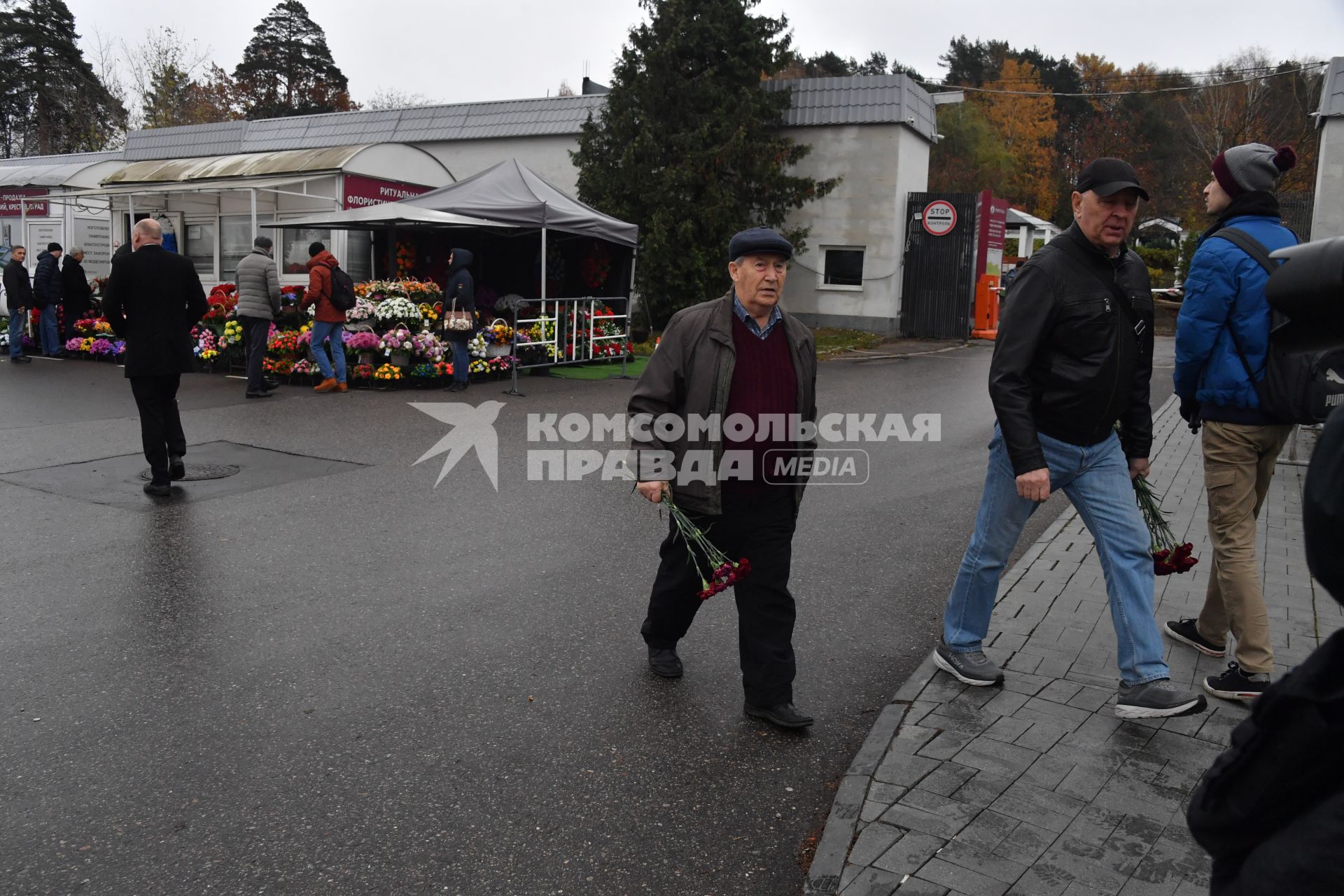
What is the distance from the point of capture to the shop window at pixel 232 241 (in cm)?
2153

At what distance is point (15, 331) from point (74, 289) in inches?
44.1

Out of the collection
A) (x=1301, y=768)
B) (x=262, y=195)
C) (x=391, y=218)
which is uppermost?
(x=262, y=195)

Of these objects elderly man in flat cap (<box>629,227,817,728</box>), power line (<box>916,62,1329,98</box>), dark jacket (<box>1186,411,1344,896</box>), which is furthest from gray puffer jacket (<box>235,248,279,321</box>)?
power line (<box>916,62,1329,98</box>)

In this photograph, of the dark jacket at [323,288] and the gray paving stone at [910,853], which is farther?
the dark jacket at [323,288]

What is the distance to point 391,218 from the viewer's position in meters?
15.5

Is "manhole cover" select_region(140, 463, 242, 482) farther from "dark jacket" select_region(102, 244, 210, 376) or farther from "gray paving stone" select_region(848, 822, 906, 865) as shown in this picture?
"gray paving stone" select_region(848, 822, 906, 865)

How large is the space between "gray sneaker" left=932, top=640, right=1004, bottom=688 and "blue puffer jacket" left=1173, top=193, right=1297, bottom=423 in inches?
53.8

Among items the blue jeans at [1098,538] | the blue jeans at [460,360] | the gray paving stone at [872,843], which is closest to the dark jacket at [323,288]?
the blue jeans at [460,360]

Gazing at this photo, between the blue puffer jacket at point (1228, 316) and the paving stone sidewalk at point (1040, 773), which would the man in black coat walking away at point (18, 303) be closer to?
the paving stone sidewalk at point (1040, 773)

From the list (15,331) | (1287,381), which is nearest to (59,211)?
(15,331)

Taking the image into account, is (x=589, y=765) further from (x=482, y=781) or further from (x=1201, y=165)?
(x=1201, y=165)

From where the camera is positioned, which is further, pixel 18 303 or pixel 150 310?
pixel 18 303

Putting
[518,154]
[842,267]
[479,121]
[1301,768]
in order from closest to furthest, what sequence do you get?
[1301,768], [842,267], [518,154], [479,121]

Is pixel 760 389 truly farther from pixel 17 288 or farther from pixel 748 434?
pixel 17 288
